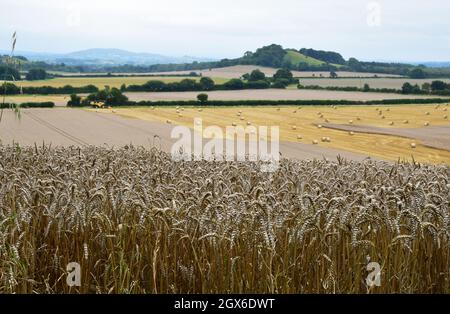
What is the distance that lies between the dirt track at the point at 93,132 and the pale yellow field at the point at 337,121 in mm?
2596

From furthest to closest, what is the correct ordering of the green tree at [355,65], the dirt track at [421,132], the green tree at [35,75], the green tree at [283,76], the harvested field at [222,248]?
the green tree at [355,65]
the green tree at [35,75]
the green tree at [283,76]
the dirt track at [421,132]
the harvested field at [222,248]

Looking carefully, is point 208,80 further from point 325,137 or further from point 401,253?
point 401,253

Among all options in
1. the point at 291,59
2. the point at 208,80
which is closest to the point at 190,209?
the point at 208,80

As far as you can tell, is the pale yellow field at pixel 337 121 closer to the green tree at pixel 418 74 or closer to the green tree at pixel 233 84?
the green tree at pixel 233 84

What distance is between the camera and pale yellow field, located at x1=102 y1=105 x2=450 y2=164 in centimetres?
3581

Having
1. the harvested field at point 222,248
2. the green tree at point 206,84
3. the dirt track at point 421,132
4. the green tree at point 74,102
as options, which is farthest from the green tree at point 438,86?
the harvested field at point 222,248

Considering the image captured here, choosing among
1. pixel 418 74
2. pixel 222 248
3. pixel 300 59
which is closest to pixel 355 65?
pixel 300 59

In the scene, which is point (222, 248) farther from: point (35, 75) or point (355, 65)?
point (355, 65)

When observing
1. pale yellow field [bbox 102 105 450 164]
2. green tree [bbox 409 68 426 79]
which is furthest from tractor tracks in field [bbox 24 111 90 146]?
green tree [bbox 409 68 426 79]

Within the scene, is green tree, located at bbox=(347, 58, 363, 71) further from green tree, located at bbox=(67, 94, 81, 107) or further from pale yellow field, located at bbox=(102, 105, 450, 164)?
green tree, located at bbox=(67, 94, 81, 107)

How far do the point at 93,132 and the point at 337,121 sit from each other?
76.5 feet

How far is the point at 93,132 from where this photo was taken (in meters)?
45.0

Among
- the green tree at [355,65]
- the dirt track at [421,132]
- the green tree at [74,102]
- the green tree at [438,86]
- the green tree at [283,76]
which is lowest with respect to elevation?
the dirt track at [421,132]

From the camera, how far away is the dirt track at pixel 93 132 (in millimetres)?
35750
